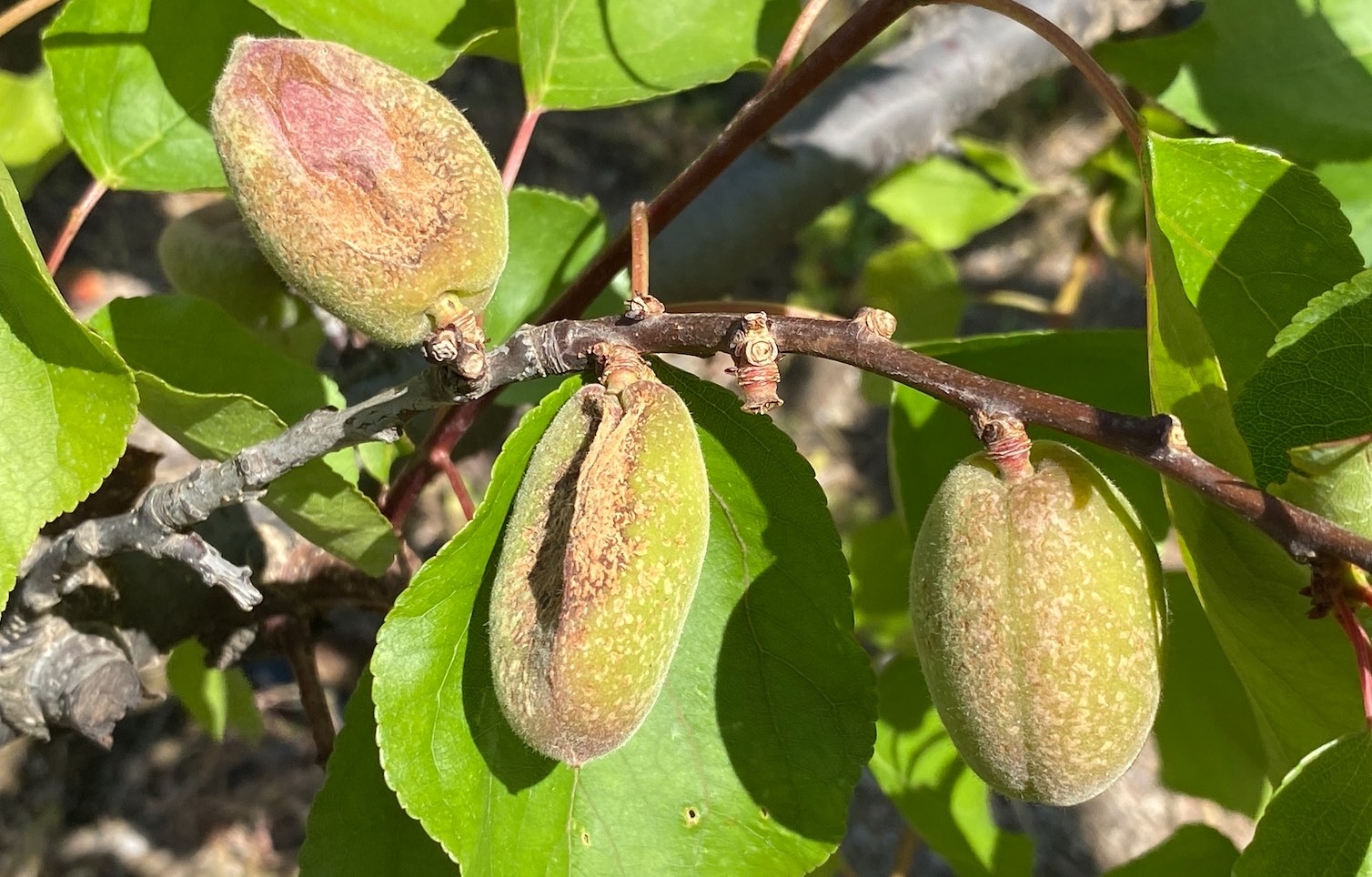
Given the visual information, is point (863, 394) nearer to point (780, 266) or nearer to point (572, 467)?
point (572, 467)

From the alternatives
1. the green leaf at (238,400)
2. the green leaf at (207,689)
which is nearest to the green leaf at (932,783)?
the green leaf at (238,400)

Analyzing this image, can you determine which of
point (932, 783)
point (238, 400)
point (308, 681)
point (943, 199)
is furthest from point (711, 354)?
point (943, 199)

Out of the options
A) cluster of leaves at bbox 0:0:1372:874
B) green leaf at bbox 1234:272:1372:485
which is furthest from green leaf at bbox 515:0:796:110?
green leaf at bbox 1234:272:1372:485

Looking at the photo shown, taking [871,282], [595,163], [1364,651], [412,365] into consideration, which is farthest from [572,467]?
[595,163]

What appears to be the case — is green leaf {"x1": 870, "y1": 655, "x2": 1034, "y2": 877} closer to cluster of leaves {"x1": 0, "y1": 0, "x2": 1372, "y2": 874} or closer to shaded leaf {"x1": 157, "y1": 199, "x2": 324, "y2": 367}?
cluster of leaves {"x1": 0, "y1": 0, "x2": 1372, "y2": 874}

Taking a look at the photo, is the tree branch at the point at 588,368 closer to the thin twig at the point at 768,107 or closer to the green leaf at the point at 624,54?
the thin twig at the point at 768,107

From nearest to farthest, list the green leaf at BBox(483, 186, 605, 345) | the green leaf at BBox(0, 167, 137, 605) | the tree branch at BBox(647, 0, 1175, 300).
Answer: the green leaf at BBox(0, 167, 137, 605) → the green leaf at BBox(483, 186, 605, 345) → the tree branch at BBox(647, 0, 1175, 300)
